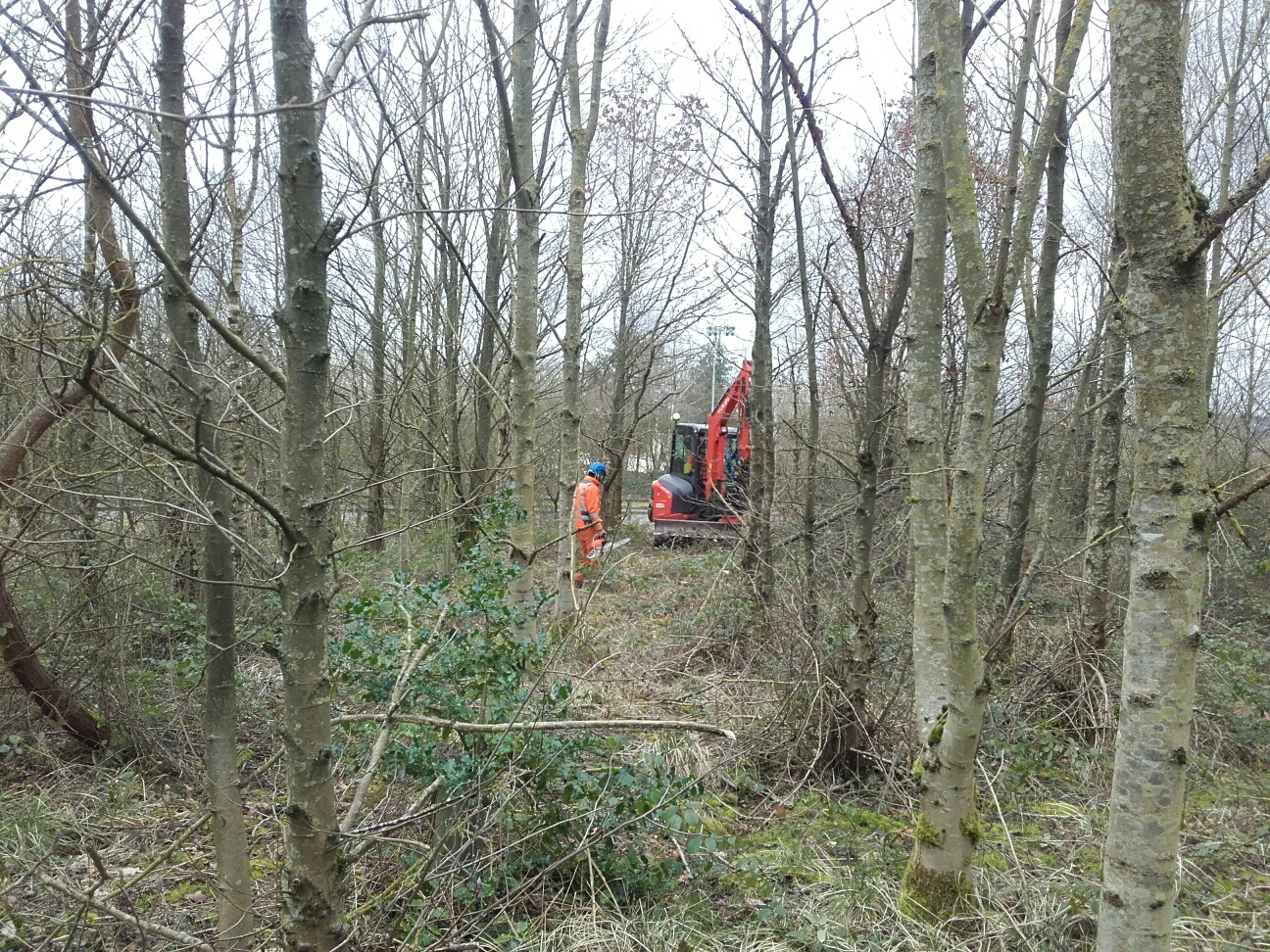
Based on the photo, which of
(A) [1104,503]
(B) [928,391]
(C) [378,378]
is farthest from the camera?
(C) [378,378]

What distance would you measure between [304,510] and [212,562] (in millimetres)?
889

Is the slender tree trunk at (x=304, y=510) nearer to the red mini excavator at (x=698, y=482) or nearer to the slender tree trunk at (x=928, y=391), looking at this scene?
the slender tree trunk at (x=928, y=391)

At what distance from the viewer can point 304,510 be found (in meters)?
1.88

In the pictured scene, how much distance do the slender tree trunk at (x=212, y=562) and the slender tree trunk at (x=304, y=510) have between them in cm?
58

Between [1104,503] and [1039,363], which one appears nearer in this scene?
[1039,363]

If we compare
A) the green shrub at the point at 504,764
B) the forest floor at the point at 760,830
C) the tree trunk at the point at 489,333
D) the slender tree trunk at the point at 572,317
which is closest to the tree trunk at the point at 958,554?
the forest floor at the point at 760,830

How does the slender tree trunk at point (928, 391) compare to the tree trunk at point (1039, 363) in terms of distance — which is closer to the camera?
the slender tree trunk at point (928, 391)

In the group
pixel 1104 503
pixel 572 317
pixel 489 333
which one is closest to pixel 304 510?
pixel 572 317

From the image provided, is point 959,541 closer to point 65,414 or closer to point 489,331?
point 65,414

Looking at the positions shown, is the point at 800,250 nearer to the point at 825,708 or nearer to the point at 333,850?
the point at 825,708

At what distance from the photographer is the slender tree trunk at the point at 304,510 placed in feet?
6.00

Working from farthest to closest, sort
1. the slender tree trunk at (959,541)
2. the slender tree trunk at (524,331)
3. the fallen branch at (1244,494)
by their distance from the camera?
1. the slender tree trunk at (524,331)
2. the slender tree trunk at (959,541)
3. the fallen branch at (1244,494)

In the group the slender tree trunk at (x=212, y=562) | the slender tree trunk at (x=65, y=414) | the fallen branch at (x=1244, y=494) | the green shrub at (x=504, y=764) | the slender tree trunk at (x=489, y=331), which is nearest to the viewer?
the fallen branch at (x=1244, y=494)

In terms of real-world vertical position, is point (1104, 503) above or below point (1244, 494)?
below
